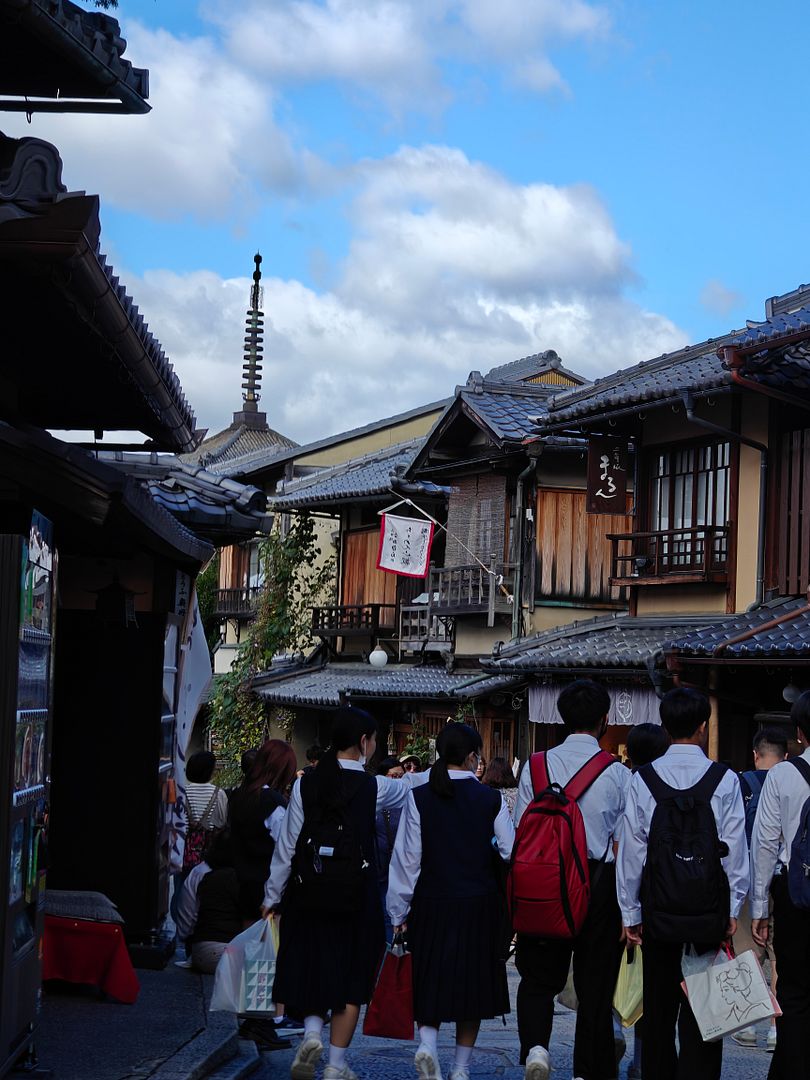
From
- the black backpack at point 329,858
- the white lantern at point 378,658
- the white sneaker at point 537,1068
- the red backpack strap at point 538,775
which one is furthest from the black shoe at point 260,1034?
the white lantern at point 378,658

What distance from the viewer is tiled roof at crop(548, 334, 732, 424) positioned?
17984mm

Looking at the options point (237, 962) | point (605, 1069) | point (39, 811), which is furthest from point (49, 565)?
point (605, 1069)

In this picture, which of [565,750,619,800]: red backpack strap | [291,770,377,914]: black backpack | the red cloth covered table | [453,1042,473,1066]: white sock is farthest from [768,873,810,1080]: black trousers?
the red cloth covered table

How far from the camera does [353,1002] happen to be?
295 inches

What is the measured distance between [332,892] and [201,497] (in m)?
5.14

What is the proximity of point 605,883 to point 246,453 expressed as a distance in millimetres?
46930

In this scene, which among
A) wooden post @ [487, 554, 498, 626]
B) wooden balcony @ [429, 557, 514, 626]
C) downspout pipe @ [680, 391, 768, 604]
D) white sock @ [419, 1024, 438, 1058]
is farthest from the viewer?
wooden balcony @ [429, 557, 514, 626]

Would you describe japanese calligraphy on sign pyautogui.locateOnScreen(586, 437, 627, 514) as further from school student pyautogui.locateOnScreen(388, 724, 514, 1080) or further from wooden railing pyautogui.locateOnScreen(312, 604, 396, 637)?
school student pyautogui.locateOnScreen(388, 724, 514, 1080)

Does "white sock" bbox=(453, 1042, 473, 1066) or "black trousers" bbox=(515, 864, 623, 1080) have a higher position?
"black trousers" bbox=(515, 864, 623, 1080)

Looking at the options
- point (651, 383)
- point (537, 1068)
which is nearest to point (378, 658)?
point (651, 383)

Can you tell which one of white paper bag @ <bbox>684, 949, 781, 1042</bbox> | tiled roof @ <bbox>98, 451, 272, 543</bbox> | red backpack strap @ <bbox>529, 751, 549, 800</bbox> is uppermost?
tiled roof @ <bbox>98, 451, 272, 543</bbox>

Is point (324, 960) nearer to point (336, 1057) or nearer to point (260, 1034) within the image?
point (336, 1057)

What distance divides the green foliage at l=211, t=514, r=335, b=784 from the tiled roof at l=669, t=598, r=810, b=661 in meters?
17.7

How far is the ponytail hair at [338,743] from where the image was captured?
7.57 meters
